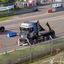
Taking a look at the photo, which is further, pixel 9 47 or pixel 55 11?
pixel 55 11

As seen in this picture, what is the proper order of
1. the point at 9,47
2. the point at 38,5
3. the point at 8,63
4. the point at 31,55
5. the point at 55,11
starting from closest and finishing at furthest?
1. the point at 8,63
2. the point at 31,55
3. the point at 9,47
4. the point at 55,11
5. the point at 38,5

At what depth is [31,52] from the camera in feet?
73.5

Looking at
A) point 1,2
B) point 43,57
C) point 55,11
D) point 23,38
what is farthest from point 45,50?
point 1,2

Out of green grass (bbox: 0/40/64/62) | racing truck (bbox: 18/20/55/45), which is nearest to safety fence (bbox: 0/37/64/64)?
green grass (bbox: 0/40/64/62)

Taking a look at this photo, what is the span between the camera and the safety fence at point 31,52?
823 inches

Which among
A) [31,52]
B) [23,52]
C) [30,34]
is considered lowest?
[30,34]

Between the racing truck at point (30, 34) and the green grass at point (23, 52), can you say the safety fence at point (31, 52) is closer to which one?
the green grass at point (23, 52)

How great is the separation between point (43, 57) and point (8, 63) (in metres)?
3.79

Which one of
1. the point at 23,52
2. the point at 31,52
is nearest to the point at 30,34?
the point at 31,52

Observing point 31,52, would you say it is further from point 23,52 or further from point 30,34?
point 30,34

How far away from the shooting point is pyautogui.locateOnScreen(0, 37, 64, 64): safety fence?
2091cm

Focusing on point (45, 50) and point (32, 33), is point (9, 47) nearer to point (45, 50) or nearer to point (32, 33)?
point (32, 33)

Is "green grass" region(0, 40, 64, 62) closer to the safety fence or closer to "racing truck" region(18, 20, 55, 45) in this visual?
the safety fence

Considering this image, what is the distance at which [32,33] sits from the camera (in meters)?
30.1
